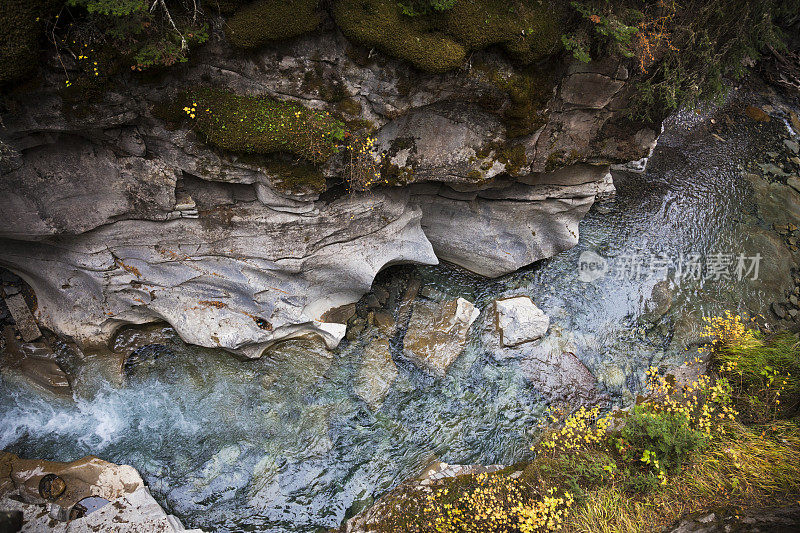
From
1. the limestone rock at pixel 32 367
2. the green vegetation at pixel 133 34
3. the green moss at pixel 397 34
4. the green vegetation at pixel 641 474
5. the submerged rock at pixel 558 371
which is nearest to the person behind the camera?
the green vegetation at pixel 133 34

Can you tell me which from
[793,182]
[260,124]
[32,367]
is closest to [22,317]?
[32,367]

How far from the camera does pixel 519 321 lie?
386 inches

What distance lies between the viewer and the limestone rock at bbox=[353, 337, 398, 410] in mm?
8922

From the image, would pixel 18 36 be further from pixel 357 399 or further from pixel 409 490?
pixel 409 490

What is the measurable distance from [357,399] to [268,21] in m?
6.61

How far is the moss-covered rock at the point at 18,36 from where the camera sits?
209 inches

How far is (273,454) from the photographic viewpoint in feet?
26.7

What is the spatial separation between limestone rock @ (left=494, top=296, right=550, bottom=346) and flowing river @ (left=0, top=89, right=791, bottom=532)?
418mm

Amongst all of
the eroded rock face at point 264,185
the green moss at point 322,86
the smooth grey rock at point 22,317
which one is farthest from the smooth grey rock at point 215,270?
the green moss at point 322,86

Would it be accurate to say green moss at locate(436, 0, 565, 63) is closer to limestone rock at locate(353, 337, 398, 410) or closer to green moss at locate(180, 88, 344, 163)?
green moss at locate(180, 88, 344, 163)

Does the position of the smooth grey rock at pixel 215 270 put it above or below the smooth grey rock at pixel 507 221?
below

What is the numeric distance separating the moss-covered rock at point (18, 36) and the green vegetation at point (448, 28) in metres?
3.71

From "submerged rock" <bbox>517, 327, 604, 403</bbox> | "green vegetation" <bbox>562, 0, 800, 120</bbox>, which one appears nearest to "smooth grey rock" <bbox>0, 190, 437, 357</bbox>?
"submerged rock" <bbox>517, 327, 604, 403</bbox>

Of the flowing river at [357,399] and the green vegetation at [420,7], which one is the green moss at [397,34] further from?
the flowing river at [357,399]
